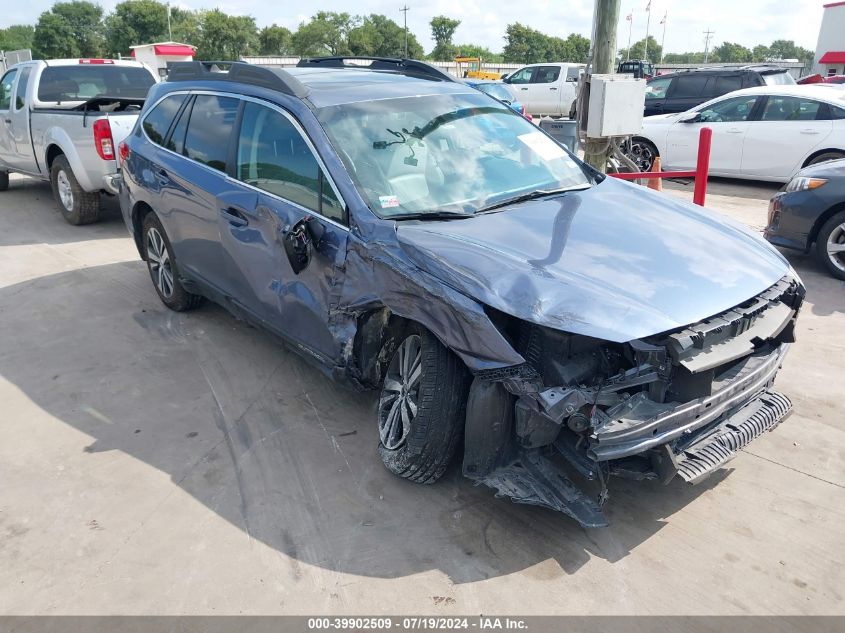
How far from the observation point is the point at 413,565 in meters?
2.95

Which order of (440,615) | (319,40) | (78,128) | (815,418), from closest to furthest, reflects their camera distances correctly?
1. (440,615)
2. (815,418)
3. (78,128)
4. (319,40)

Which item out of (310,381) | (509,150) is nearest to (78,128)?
(310,381)

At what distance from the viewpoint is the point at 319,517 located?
3.27 metres

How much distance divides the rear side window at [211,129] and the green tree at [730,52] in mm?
131379

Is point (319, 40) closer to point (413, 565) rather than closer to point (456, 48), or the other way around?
point (456, 48)

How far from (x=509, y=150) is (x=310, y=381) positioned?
6.50 ft

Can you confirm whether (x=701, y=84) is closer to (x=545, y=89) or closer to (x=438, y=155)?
Result: (x=545, y=89)

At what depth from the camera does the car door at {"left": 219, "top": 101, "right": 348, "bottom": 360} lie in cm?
354

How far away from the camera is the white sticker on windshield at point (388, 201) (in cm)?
340

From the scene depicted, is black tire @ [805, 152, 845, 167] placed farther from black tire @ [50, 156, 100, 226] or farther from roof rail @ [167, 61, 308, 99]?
black tire @ [50, 156, 100, 226]

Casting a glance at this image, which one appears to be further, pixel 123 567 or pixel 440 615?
pixel 123 567

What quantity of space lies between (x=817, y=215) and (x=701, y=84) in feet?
29.0

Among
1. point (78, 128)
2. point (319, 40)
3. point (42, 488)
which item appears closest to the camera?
Answer: point (42, 488)

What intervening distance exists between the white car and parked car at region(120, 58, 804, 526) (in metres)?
6.94
